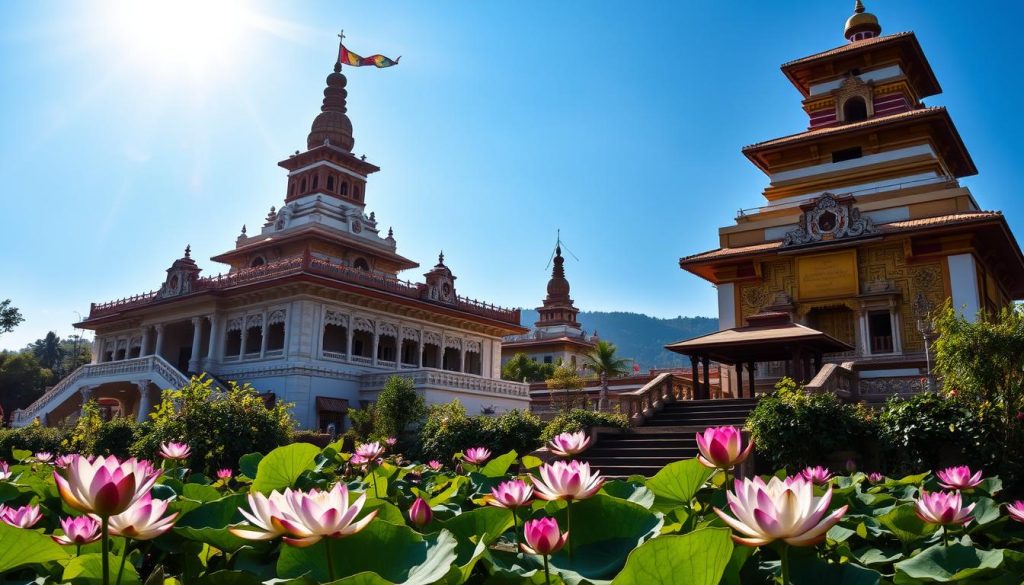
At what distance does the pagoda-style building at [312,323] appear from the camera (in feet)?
101

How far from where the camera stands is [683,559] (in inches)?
78.5

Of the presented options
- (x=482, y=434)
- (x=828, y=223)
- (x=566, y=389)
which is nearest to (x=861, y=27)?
(x=828, y=223)

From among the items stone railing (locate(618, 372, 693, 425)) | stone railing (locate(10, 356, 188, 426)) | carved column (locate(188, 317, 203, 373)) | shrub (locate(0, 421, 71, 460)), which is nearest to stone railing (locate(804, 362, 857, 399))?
stone railing (locate(618, 372, 693, 425))

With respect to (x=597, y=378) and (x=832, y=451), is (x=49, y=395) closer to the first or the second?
(x=597, y=378)

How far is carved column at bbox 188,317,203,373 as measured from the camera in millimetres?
34219

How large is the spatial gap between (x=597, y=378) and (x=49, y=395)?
2772 centimetres

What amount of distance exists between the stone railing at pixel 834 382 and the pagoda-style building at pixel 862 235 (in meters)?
2.10

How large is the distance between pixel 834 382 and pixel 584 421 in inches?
208

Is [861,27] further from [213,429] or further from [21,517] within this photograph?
[21,517]

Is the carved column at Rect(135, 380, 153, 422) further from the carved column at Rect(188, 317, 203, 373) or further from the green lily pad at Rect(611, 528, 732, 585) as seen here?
the green lily pad at Rect(611, 528, 732, 585)

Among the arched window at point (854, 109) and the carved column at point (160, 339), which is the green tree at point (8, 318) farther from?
the arched window at point (854, 109)

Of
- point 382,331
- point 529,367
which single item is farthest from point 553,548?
point 529,367

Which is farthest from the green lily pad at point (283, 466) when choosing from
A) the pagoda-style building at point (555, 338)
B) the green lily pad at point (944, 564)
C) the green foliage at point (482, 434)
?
the pagoda-style building at point (555, 338)

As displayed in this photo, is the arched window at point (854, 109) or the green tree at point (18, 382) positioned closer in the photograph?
the arched window at point (854, 109)
